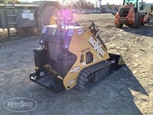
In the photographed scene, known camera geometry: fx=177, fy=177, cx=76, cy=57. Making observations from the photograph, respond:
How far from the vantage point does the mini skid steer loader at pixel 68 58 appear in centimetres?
320

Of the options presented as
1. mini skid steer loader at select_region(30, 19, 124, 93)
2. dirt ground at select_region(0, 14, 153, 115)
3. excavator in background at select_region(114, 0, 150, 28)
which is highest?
excavator in background at select_region(114, 0, 150, 28)

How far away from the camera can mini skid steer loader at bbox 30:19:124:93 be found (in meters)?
3.20

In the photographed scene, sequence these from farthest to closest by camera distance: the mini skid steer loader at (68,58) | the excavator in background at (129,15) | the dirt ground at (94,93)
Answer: the excavator in background at (129,15) → the mini skid steer loader at (68,58) → the dirt ground at (94,93)

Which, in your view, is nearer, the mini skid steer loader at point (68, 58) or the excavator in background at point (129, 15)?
the mini skid steer loader at point (68, 58)

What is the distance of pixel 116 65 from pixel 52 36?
2017mm

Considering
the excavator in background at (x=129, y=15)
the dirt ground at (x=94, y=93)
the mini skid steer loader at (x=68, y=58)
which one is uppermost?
the excavator in background at (x=129, y=15)

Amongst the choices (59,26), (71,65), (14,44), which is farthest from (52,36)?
(14,44)

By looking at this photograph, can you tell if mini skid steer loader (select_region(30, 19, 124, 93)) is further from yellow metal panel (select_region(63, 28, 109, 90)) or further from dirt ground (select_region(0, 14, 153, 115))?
dirt ground (select_region(0, 14, 153, 115))

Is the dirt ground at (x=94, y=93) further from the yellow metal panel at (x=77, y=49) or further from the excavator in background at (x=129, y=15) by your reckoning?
the excavator in background at (x=129, y=15)

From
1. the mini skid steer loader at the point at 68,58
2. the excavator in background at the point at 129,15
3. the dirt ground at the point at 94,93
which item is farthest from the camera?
the excavator in background at the point at 129,15

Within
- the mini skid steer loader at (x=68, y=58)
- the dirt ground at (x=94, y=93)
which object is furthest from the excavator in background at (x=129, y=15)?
the mini skid steer loader at (x=68, y=58)

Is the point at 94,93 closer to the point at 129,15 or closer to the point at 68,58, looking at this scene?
the point at 68,58

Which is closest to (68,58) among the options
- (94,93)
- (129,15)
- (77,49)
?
(77,49)

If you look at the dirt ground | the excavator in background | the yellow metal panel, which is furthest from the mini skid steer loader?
the excavator in background
